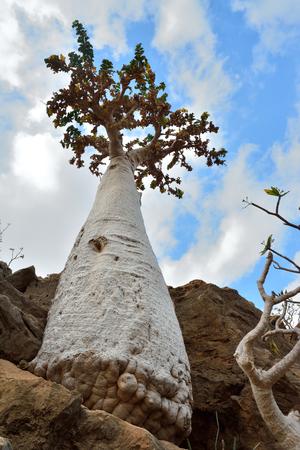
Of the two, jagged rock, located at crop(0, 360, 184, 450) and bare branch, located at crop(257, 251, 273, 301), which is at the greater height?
bare branch, located at crop(257, 251, 273, 301)

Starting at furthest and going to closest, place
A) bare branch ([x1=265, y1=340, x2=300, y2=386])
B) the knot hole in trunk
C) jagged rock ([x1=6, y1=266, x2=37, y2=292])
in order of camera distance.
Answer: jagged rock ([x1=6, y1=266, x2=37, y2=292]) → the knot hole in trunk → bare branch ([x1=265, y1=340, x2=300, y2=386])

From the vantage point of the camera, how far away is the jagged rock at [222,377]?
11.5 ft

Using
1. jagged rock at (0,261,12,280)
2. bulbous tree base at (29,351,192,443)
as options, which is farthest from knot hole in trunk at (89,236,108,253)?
bulbous tree base at (29,351,192,443)

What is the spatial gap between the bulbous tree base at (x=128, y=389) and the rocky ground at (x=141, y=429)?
0.88 feet

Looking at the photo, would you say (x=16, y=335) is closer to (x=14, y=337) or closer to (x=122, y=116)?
(x=14, y=337)

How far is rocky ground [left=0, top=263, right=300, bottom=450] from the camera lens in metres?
1.93

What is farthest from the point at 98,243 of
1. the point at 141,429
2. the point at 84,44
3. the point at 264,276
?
the point at 84,44

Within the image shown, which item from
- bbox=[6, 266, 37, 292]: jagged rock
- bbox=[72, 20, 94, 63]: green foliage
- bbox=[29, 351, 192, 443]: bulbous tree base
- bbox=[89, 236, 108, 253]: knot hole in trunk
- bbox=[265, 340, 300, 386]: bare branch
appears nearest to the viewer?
bbox=[29, 351, 192, 443]: bulbous tree base

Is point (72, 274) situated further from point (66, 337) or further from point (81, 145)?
point (81, 145)

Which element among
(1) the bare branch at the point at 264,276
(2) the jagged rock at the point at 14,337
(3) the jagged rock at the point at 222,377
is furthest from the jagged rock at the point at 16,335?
(1) the bare branch at the point at 264,276

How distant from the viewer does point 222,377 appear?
12.9 ft

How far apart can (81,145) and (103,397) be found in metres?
6.67

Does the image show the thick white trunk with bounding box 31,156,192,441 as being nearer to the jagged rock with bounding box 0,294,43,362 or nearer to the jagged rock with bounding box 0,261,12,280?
the jagged rock with bounding box 0,294,43,362

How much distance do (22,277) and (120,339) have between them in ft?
9.09
